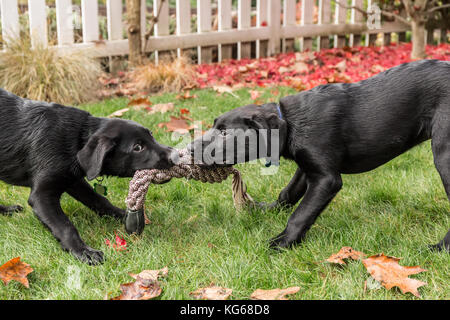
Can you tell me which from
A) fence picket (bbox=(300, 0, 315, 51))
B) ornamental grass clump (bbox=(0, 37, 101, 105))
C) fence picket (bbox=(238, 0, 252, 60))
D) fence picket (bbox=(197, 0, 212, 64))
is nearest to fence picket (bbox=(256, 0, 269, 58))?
fence picket (bbox=(238, 0, 252, 60))

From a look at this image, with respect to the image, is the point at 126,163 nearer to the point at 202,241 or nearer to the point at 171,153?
the point at 171,153

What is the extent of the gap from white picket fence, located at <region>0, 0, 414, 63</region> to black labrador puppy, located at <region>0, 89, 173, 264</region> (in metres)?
3.33

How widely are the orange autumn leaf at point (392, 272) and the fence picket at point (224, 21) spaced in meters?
6.62

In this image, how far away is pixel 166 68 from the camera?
676 cm

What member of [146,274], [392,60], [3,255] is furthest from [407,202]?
[392,60]

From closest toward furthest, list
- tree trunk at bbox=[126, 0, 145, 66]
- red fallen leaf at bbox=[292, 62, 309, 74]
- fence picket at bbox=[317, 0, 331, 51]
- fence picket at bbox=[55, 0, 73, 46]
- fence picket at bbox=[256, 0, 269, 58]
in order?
fence picket at bbox=[55, 0, 73, 46]
tree trunk at bbox=[126, 0, 145, 66]
red fallen leaf at bbox=[292, 62, 309, 74]
fence picket at bbox=[256, 0, 269, 58]
fence picket at bbox=[317, 0, 331, 51]

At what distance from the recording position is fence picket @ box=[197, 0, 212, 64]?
8320mm

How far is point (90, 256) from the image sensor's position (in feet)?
9.34

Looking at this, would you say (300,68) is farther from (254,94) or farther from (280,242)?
(280,242)

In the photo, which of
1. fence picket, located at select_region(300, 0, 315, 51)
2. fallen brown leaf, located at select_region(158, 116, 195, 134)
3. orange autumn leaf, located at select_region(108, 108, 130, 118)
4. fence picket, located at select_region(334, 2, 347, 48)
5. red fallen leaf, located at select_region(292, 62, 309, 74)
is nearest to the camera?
fallen brown leaf, located at select_region(158, 116, 195, 134)

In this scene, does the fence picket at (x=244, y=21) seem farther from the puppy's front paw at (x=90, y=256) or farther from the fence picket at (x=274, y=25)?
the puppy's front paw at (x=90, y=256)

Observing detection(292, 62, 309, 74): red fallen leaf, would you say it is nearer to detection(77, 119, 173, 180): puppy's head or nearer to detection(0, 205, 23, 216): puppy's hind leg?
detection(77, 119, 173, 180): puppy's head

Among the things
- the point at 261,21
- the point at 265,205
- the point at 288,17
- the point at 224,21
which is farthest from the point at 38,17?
the point at 265,205

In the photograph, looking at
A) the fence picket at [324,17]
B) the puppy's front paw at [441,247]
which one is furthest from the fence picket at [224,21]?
the puppy's front paw at [441,247]
